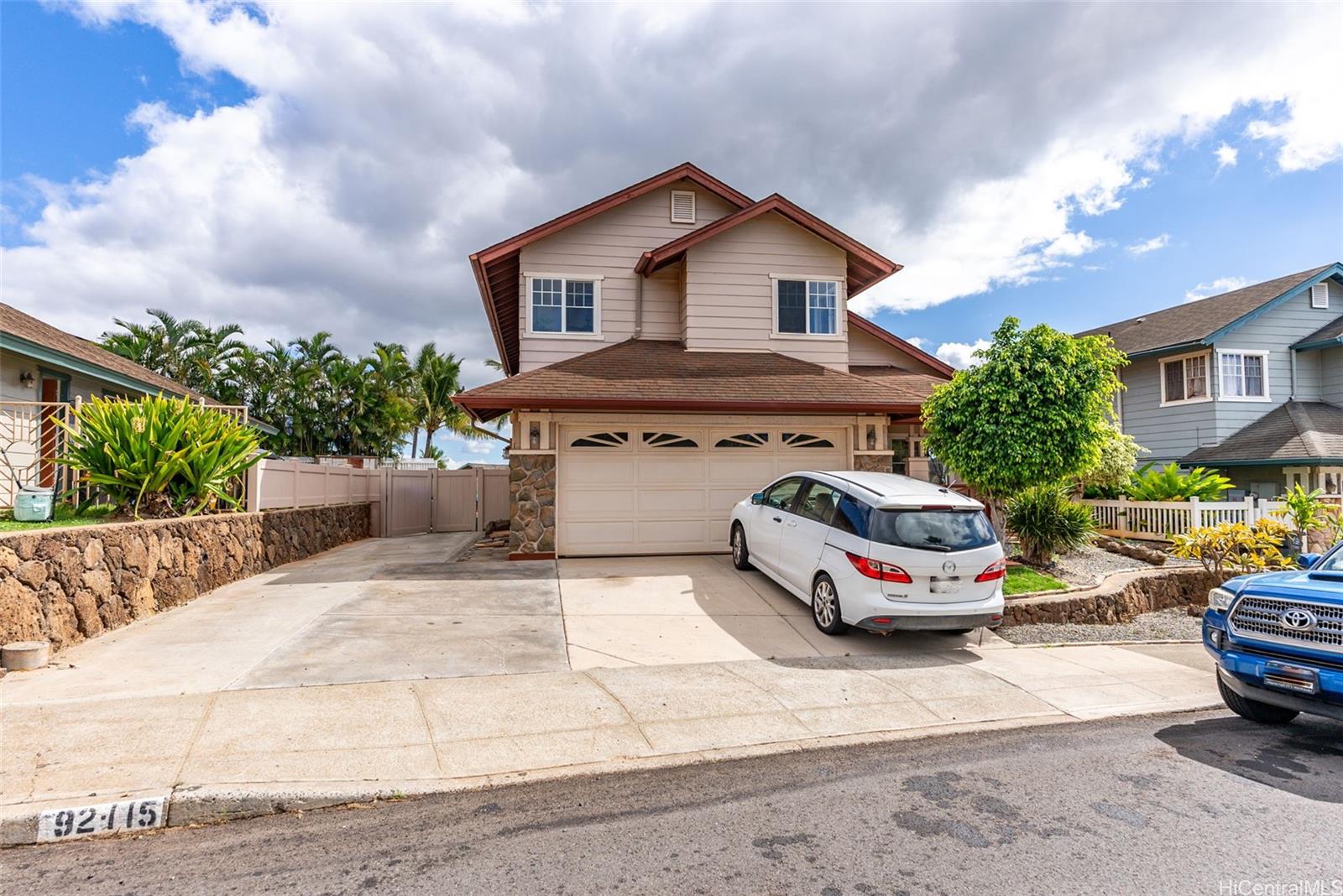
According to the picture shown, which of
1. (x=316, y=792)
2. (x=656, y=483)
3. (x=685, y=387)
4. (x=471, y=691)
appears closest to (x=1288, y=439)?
(x=685, y=387)

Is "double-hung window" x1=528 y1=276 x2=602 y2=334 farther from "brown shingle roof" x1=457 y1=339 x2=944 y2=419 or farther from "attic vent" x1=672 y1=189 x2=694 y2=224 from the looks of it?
"attic vent" x1=672 y1=189 x2=694 y2=224

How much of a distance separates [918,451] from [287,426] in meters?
36.3

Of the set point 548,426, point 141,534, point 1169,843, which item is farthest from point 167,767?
point 548,426

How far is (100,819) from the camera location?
3.84m

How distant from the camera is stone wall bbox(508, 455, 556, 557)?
40.0 feet

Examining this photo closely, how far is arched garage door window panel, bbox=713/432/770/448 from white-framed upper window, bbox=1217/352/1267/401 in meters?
14.2

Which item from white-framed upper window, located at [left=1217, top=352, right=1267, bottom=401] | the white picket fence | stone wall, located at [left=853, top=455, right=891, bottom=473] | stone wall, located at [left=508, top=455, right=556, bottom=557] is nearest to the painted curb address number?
stone wall, located at [left=508, top=455, right=556, bottom=557]

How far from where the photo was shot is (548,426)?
12234 mm

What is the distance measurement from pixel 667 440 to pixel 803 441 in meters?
2.63

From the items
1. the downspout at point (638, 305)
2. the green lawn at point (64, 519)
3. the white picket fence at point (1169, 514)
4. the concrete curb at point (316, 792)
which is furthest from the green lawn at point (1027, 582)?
the green lawn at point (64, 519)

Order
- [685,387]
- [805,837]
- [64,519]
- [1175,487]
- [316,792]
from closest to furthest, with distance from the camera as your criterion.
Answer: [805,837] → [316,792] → [64,519] → [685,387] → [1175,487]

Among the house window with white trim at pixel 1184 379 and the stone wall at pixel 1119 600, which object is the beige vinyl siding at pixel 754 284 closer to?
the stone wall at pixel 1119 600

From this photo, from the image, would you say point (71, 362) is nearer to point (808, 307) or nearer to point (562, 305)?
point (562, 305)

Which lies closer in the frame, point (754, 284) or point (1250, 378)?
A: point (754, 284)
